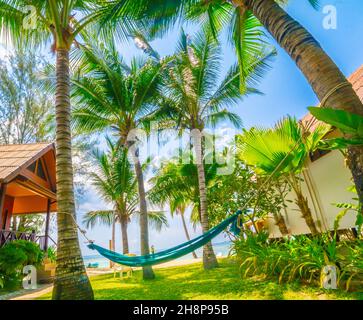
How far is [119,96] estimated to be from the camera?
25.0ft

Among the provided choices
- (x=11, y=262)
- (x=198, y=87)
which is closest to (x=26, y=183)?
(x=11, y=262)

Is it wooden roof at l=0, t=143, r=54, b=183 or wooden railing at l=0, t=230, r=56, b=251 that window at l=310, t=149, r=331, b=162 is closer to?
wooden roof at l=0, t=143, r=54, b=183

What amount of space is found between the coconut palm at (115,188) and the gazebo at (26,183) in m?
2.53

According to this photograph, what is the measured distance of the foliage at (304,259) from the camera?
9.99 feet

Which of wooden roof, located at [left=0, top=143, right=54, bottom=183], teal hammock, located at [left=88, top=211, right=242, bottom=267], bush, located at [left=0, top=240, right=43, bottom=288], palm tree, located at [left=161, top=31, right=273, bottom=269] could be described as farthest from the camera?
palm tree, located at [left=161, top=31, right=273, bottom=269]

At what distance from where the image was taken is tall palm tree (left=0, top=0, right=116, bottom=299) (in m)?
3.39

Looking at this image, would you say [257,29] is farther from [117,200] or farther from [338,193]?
[117,200]

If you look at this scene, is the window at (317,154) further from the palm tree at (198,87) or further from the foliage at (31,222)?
the foliage at (31,222)

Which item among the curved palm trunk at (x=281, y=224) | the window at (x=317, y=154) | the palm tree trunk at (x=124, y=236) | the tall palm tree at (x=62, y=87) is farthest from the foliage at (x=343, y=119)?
the palm tree trunk at (x=124, y=236)

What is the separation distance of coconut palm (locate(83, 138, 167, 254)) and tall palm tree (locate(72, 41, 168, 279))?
230cm

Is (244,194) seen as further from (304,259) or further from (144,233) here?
(304,259)

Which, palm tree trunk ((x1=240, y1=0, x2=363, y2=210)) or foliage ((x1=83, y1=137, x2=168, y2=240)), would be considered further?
foliage ((x1=83, y1=137, x2=168, y2=240))

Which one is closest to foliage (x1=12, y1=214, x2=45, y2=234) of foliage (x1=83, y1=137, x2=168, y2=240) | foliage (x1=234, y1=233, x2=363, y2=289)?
foliage (x1=83, y1=137, x2=168, y2=240)

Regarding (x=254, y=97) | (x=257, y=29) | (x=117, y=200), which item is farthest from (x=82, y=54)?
(x=117, y=200)
